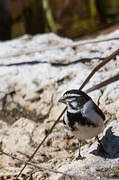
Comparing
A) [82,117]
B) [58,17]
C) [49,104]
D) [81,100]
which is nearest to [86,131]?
[82,117]

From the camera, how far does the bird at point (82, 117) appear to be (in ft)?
14.5

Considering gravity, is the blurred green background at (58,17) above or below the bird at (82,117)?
above

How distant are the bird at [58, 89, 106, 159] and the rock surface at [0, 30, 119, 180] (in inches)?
9.4

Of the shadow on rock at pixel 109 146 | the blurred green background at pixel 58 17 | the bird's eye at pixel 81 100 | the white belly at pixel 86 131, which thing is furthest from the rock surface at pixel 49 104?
the blurred green background at pixel 58 17

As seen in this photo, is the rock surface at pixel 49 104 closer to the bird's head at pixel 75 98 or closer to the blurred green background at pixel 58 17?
the bird's head at pixel 75 98

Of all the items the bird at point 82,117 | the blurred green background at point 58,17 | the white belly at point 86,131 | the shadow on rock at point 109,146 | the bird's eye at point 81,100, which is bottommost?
the shadow on rock at point 109,146

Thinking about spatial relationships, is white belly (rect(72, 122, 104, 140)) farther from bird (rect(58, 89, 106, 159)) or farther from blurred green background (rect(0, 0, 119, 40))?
blurred green background (rect(0, 0, 119, 40))

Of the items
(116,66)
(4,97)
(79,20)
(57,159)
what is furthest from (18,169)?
(79,20)

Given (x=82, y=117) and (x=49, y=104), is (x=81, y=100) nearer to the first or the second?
(x=82, y=117)

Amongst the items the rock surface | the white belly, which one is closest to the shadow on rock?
the rock surface

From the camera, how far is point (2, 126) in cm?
551

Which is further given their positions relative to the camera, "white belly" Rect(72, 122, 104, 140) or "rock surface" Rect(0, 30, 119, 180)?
"rock surface" Rect(0, 30, 119, 180)

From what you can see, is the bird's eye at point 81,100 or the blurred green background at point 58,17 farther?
the blurred green background at point 58,17

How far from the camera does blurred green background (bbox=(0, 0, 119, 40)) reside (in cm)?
1062
